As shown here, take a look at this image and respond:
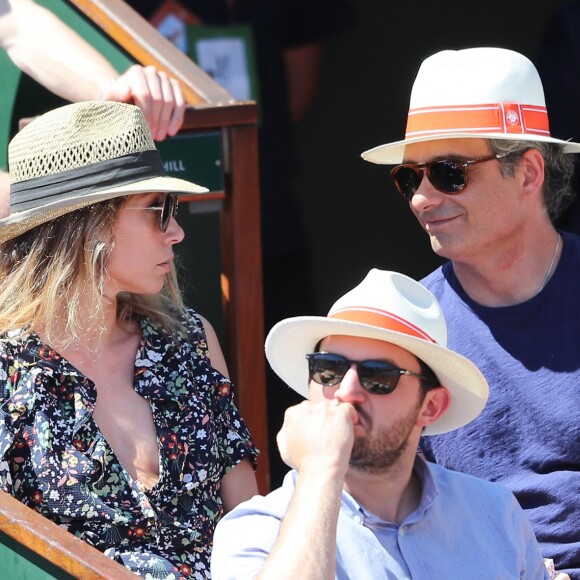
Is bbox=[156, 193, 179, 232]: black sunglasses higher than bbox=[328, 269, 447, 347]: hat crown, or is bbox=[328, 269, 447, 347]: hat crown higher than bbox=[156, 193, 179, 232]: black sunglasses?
bbox=[156, 193, 179, 232]: black sunglasses

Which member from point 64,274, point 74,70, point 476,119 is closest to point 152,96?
point 74,70

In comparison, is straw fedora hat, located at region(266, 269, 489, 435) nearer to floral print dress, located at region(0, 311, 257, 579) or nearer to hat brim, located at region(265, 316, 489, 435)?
hat brim, located at region(265, 316, 489, 435)

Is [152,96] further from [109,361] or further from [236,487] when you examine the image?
[236,487]

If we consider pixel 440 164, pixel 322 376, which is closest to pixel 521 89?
pixel 440 164

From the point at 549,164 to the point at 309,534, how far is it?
147 centimetres

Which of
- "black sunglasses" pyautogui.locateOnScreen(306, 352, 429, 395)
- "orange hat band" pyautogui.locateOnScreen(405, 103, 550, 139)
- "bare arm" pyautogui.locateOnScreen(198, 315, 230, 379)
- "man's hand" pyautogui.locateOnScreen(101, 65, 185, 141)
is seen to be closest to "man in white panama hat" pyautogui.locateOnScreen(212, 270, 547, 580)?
"black sunglasses" pyautogui.locateOnScreen(306, 352, 429, 395)

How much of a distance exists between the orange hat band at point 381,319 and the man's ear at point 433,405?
123 millimetres

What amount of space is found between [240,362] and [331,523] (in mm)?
1364

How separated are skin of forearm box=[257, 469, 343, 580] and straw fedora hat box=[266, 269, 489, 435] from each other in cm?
30

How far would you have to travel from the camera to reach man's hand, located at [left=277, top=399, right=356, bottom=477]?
2078 millimetres

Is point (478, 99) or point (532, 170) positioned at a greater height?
point (478, 99)

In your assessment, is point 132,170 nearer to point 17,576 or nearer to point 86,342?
point 86,342

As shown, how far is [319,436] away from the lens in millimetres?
2104

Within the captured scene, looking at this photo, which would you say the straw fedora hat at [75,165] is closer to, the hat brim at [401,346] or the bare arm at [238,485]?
the hat brim at [401,346]
